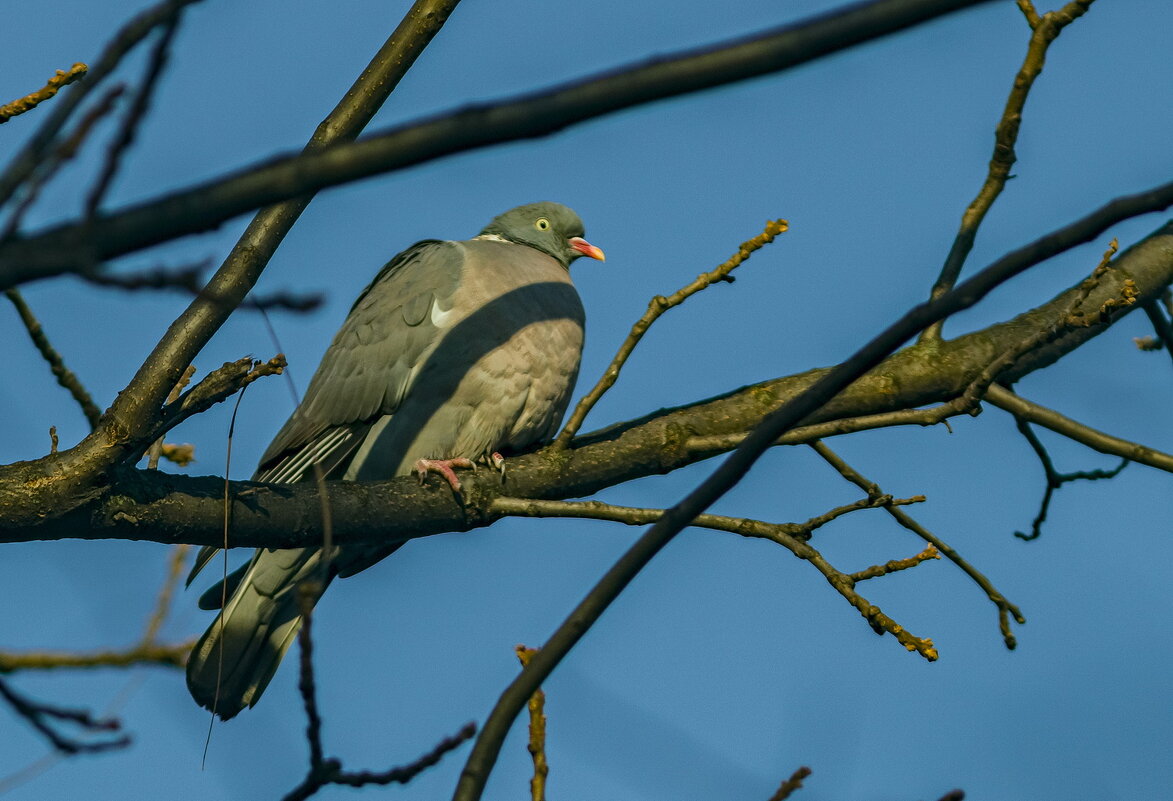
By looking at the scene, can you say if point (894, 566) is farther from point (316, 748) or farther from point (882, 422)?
point (316, 748)

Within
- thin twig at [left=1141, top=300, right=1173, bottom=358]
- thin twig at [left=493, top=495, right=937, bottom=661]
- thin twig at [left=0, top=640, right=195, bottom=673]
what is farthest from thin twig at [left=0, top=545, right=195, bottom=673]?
thin twig at [left=1141, top=300, right=1173, bottom=358]

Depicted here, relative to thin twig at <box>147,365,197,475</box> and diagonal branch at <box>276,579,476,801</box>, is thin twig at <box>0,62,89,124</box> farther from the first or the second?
diagonal branch at <box>276,579,476,801</box>

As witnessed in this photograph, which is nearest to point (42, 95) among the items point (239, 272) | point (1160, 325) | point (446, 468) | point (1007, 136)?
point (239, 272)

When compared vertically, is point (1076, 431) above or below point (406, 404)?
below

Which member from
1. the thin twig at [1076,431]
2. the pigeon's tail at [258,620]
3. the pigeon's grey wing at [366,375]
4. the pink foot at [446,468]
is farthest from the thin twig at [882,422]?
the pigeon's tail at [258,620]

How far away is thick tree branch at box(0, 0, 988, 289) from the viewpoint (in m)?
1.50

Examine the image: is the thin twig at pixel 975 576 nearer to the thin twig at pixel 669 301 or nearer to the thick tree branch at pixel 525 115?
the thin twig at pixel 669 301

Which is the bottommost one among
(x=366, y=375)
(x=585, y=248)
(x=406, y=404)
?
A: (x=406, y=404)

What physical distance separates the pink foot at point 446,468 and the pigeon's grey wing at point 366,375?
0.50 metres

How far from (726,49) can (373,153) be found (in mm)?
453

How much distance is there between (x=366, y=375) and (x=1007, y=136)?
2.66 meters

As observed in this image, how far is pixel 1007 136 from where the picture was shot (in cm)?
405

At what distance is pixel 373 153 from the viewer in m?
1.53

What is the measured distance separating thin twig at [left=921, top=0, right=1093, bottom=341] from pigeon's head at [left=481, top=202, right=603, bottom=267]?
266 cm
